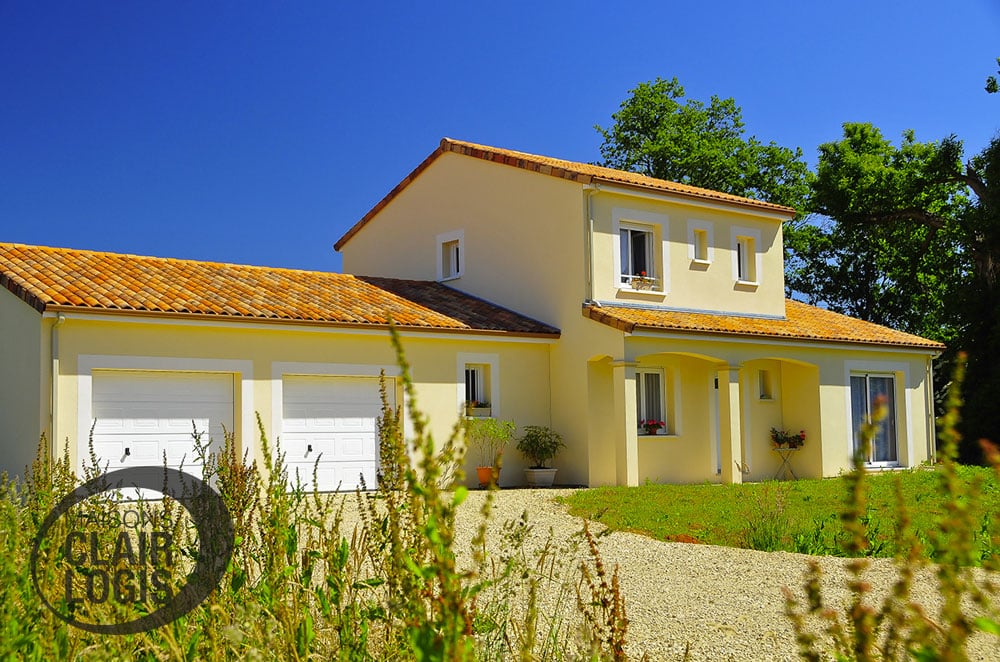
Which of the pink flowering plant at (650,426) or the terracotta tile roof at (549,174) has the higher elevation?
the terracotta tile roof at (549,174)

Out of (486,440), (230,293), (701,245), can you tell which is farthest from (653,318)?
(230,293)

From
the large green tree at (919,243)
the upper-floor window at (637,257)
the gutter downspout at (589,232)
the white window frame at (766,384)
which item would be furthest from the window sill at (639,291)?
the large green tree at (919,243)

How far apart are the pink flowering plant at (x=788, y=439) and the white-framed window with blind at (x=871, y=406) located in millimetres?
1350

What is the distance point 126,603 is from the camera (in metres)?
4.38

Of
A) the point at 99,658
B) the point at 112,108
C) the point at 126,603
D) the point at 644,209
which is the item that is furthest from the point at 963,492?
the point at 112,108

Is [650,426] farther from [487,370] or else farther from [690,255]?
[690,255]

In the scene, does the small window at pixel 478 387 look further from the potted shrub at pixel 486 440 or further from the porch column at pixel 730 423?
the porch column at pixel 730 423

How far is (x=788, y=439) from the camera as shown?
22750mm

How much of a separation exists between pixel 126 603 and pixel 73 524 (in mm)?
865

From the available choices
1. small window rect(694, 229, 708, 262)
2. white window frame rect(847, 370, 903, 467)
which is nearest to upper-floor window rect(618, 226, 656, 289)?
small window rect(694, 229, 708, 262)

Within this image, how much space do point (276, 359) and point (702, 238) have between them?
9900mm

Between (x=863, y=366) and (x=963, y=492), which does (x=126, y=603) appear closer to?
(x=963, y=492)

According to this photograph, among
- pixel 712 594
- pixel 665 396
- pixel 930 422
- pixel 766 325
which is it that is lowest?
pixel 712 594

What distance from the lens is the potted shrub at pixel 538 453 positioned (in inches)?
767
